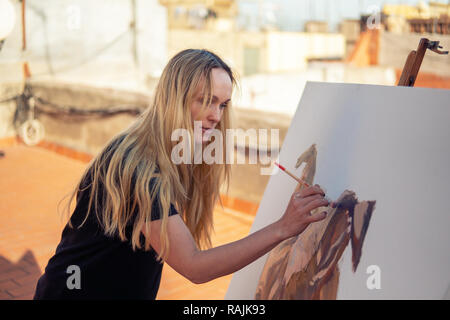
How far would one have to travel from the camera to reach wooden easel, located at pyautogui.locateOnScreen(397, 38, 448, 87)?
145 centimetres

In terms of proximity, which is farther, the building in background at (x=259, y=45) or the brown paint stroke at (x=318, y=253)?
the building in background at (x=259, y=45)

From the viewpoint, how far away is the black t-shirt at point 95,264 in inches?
53.6

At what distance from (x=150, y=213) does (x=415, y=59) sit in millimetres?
900

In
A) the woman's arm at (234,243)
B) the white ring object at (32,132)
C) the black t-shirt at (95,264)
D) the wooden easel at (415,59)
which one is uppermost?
the wooden easel at (415,59)

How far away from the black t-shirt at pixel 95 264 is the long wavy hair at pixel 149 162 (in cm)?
5

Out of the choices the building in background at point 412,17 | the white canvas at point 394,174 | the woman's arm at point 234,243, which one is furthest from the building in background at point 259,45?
the woman's arm at point 234,243

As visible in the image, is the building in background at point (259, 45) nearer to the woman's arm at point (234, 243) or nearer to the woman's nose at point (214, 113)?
A: the woman's nose at point (214, 113)

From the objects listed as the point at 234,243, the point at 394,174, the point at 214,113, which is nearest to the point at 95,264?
the point at 234,243

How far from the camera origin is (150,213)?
1.21 m

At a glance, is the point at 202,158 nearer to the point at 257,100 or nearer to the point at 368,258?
the point at 368,258

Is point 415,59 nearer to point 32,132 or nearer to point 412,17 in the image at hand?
point 32,132

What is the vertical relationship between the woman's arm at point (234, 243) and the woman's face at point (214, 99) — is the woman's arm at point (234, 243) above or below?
below

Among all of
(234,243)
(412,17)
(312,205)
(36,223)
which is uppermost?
(412,17)

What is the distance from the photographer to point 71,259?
4.56 ft
